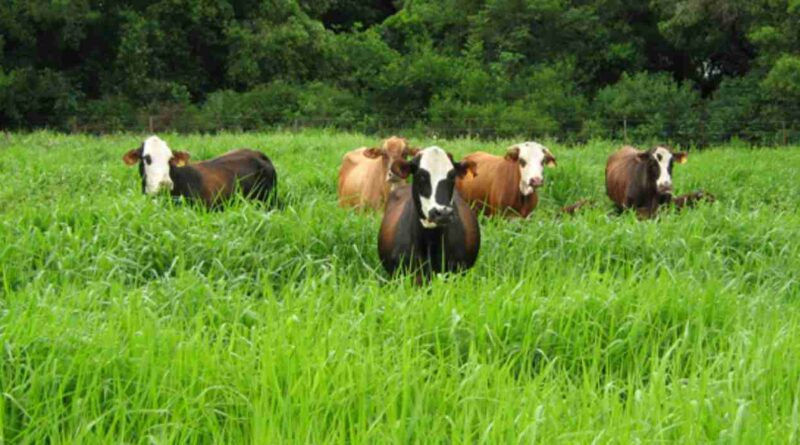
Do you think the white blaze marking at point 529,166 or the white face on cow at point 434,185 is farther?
the white blaze marking at point 529,166

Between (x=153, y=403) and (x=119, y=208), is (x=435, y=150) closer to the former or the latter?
(x=119, y=208)

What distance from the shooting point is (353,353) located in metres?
3.41

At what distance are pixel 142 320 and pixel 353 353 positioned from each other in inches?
39.6

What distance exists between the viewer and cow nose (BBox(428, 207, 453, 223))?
531 centimetres

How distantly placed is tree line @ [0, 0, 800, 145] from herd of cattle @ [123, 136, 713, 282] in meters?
13.5

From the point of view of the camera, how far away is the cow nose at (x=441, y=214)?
5.31 m

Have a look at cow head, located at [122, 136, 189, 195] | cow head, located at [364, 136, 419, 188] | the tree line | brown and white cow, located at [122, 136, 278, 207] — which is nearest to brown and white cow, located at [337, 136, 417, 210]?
cow head, located at [364, 136, 419, 188]

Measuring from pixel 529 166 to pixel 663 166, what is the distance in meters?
1.79

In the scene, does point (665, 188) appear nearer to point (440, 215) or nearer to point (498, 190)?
point (498, 190)

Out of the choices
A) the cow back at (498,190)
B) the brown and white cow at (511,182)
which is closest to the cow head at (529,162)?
the brown and white cow at (511,182)

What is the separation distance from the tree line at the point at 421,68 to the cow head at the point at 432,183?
17361 millimetres

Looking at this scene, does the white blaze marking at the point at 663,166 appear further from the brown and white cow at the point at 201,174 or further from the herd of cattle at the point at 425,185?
the brown and white cow at the point at 201,174

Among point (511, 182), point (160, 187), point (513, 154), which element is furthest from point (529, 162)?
point (160, 187)

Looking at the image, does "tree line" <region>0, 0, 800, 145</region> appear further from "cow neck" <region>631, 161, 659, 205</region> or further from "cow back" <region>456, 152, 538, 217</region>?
"cow back" <region>456, 152, 538, 217</region>
